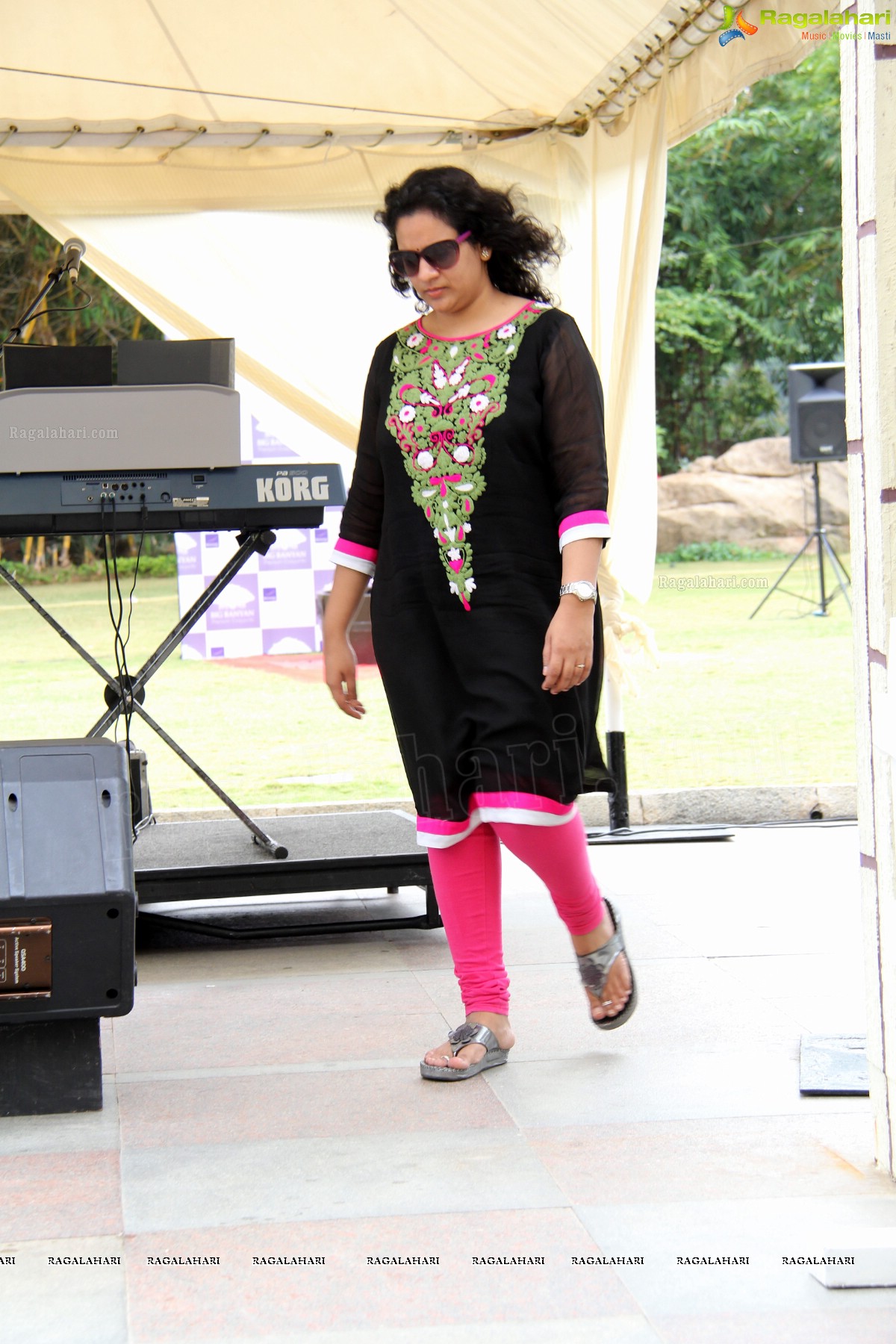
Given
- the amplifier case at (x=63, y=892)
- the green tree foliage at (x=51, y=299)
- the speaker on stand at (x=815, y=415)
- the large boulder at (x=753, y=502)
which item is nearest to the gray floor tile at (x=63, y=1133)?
the amplifier case at (x=63, y=892)

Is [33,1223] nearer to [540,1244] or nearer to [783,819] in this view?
[540,1244]

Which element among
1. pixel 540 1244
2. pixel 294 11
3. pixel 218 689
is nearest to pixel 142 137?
pixel 294 11

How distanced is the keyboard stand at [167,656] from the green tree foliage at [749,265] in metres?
17.3

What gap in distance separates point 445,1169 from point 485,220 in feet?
4.89

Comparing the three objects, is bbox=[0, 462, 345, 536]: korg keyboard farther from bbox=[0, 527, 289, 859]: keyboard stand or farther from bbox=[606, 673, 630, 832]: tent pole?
bbox=[606, 673, 630, 832]: tent pole

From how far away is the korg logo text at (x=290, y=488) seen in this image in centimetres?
326

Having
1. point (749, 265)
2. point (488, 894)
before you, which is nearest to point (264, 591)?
point (488, 894)

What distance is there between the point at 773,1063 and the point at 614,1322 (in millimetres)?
937

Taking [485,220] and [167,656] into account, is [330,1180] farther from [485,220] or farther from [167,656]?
[167,656]

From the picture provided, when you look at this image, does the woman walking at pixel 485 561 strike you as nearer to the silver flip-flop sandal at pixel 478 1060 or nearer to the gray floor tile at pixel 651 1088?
the silver flip-flop sandal at pixel 478 1060

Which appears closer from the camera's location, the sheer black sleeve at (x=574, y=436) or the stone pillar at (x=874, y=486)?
the stone pillar at (x=874, y=486)

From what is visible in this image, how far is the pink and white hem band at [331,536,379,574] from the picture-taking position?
8.16 feet

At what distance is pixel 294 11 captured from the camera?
3625mm

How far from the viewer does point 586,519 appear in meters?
2.22
